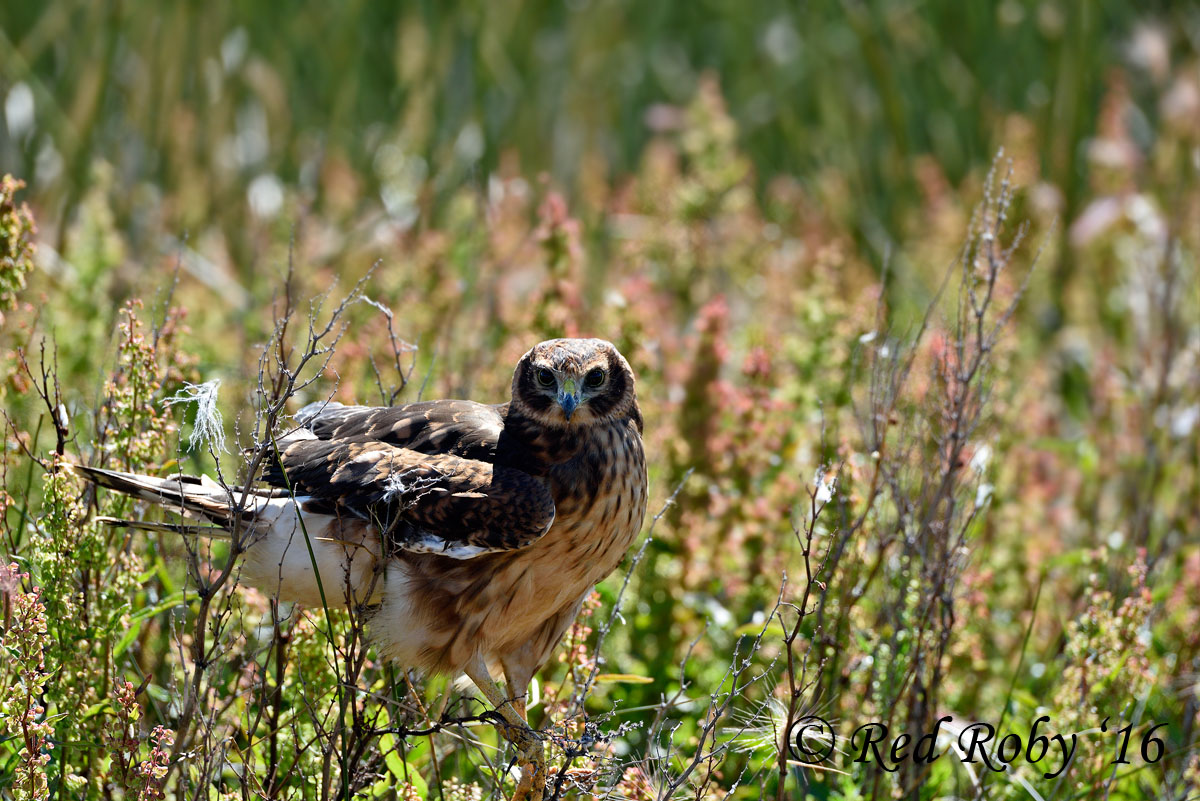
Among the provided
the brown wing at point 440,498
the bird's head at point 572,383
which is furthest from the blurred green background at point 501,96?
the brown wing at point 440,498

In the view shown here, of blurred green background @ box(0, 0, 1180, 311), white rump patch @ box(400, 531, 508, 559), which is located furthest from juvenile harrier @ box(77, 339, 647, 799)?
blurred green background @ box(0, 0, 1180, 311)

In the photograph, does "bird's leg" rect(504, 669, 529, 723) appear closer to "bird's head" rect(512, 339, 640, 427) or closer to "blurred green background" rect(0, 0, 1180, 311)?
"bird's head" rect(512, 339, 640, 427)

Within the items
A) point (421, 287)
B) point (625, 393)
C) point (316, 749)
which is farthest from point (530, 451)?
point (421, 287)

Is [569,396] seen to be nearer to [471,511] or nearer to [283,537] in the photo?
[471,511]

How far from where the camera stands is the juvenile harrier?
329cm

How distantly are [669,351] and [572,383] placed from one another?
246 centimetres

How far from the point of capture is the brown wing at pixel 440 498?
3.26 m

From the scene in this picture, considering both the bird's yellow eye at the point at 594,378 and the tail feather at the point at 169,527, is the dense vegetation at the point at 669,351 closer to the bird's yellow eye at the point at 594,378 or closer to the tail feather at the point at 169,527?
the tail feather at the point at 169,527

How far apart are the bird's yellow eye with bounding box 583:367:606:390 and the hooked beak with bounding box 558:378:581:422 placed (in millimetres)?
53

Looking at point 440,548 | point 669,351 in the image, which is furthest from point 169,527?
point 669,351

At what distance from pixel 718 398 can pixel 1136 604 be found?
69.9 inches

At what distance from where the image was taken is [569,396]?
3.42 meters

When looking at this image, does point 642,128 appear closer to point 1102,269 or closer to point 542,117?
point 542,117

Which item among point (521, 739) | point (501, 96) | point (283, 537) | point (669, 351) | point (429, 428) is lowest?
point (521, 739)
